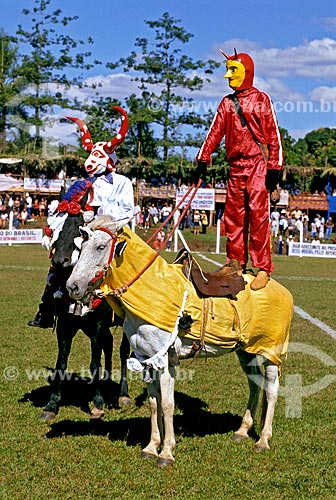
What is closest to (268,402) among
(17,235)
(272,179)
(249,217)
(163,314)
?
(163,314)

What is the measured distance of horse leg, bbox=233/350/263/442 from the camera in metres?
6.97

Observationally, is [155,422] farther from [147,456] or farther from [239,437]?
[239,437]

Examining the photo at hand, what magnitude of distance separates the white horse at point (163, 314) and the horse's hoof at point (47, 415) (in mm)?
1440

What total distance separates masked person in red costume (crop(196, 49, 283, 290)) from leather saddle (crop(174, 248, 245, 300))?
42 centimetres

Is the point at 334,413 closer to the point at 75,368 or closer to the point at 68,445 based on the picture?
the point at 68,445

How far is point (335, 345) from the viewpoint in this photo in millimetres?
11719

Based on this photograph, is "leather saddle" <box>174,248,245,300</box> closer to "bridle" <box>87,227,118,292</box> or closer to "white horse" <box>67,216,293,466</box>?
"white horse" <box>67,216,293,466</box>

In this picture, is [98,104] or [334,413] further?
[98,104]

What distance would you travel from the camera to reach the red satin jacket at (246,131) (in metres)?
7.00

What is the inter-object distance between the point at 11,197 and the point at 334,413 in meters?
38.3

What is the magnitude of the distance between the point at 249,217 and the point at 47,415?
9.89 ft

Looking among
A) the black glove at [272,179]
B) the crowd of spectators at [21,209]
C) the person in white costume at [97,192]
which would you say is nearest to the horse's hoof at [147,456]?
the person in white costume at [97,192]

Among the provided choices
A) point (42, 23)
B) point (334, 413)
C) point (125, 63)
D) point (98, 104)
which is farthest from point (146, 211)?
point (334, 413)

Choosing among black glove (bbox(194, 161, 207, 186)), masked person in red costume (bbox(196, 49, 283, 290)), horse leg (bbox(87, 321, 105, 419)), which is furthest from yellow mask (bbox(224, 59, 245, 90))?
horse leg (bbox(87, 321, 105, 419))
